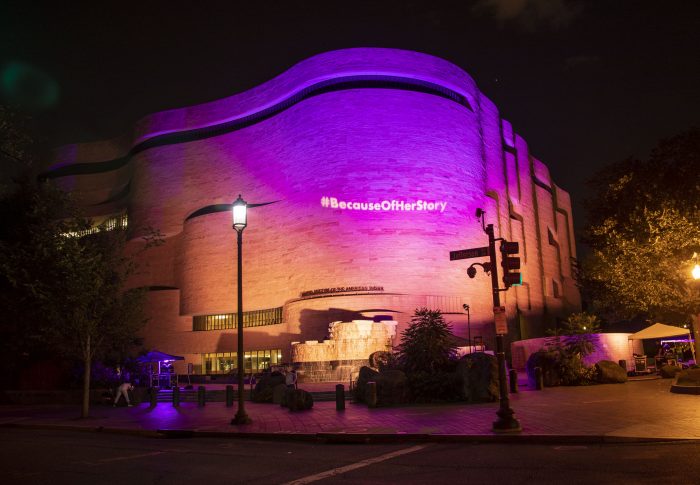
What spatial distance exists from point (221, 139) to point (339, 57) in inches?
670

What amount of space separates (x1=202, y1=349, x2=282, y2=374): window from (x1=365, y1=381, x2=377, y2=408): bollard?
35.9m

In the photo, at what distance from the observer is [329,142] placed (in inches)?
2058

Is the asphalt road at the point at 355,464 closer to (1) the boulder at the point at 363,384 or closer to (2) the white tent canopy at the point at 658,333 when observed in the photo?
(1) the boulder at the point at 363,384

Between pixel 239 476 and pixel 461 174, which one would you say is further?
pixel 461 174

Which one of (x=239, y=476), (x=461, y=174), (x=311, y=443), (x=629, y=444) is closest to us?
(x=239, y=476)

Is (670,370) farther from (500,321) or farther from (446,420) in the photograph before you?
(500,321)

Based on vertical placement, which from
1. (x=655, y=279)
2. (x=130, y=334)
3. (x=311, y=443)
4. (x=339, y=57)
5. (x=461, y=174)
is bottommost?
(x=311, y=443)

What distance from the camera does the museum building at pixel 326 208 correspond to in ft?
165

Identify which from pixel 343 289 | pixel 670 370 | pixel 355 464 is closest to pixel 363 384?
pixel 355 464

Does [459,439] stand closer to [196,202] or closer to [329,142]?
[329,142]

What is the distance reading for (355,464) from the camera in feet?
31.3

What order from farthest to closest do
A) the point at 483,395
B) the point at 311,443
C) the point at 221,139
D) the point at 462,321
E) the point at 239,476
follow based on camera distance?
the point at 221,139, the point at 462,321, the point at 483,395, the point at 311,443, the point at 239,476

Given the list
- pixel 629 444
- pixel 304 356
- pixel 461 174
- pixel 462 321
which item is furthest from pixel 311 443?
pixel 461 174

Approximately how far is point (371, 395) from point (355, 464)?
10.1 metres
